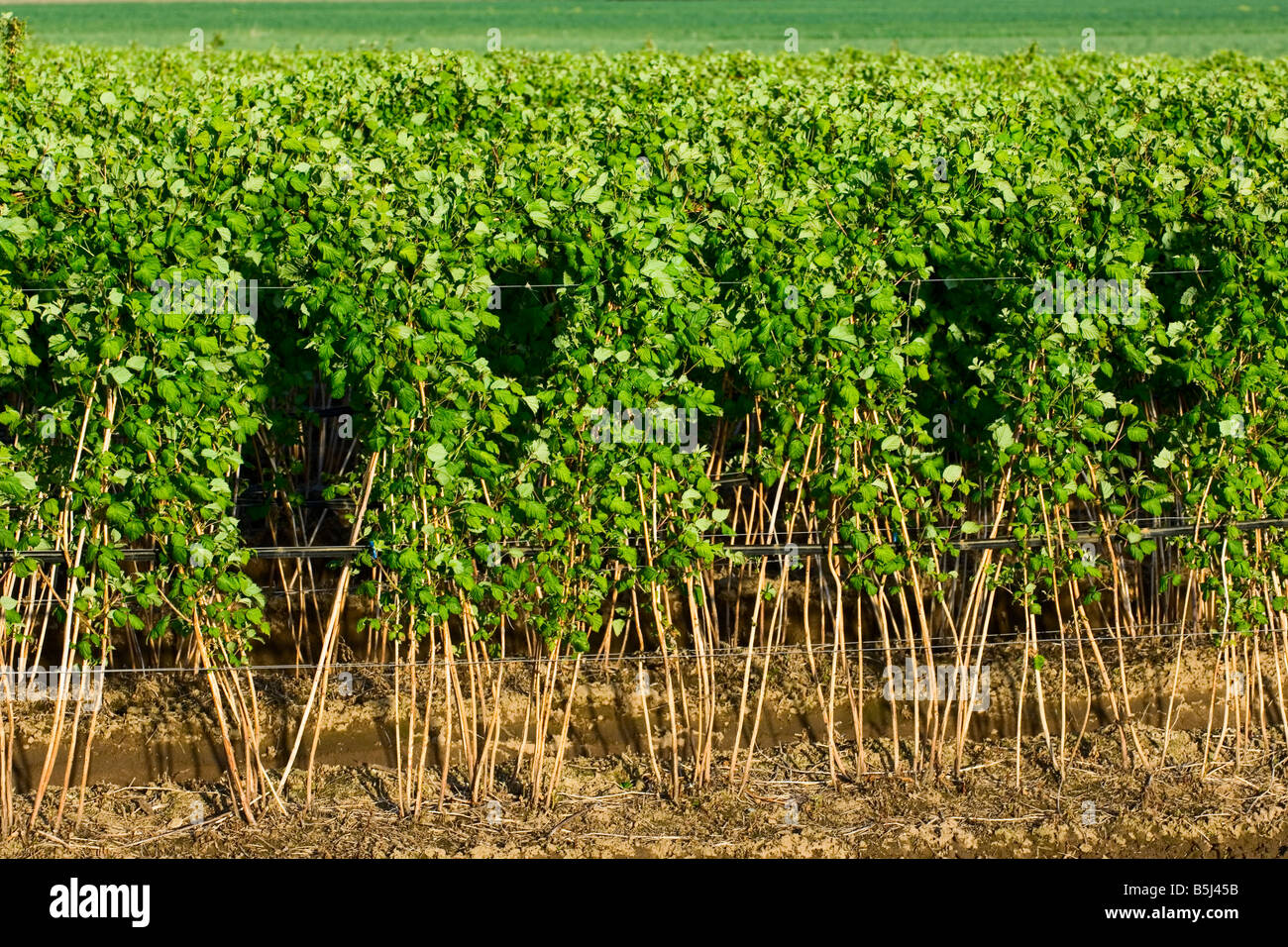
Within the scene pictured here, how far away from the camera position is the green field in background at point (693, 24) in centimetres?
4125

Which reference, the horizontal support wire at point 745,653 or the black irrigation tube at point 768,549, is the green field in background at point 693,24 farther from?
the black irrigation tube at point 768,549

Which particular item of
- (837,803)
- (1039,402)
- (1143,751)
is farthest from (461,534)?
(1143,751)

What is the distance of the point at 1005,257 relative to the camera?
4.80m

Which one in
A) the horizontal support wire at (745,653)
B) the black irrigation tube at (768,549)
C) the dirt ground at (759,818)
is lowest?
the dirt ground at (759,818)

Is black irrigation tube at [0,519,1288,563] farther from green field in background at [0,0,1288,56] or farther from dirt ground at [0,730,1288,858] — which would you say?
green field in background at [0,0,1288,56]

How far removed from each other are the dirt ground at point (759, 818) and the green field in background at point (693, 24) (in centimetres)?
3545

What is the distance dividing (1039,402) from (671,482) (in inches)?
47.9

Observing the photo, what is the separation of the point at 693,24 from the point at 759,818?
45.2 m

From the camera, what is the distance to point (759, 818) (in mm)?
4867

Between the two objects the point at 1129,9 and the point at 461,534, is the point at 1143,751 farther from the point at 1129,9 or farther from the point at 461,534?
the point at 1129,9

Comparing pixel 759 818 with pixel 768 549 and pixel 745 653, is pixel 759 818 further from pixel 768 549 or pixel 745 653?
pixel 768 549

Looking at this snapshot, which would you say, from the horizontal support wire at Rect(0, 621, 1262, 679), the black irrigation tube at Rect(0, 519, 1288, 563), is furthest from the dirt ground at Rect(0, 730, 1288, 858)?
the black irrigation tube at Rect(0, 519, 1288, 563)

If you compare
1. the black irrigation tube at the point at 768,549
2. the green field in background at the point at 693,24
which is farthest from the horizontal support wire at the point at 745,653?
the green field in background at the point at 693,24

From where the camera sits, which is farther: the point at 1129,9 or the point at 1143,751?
the point at 1129,9
